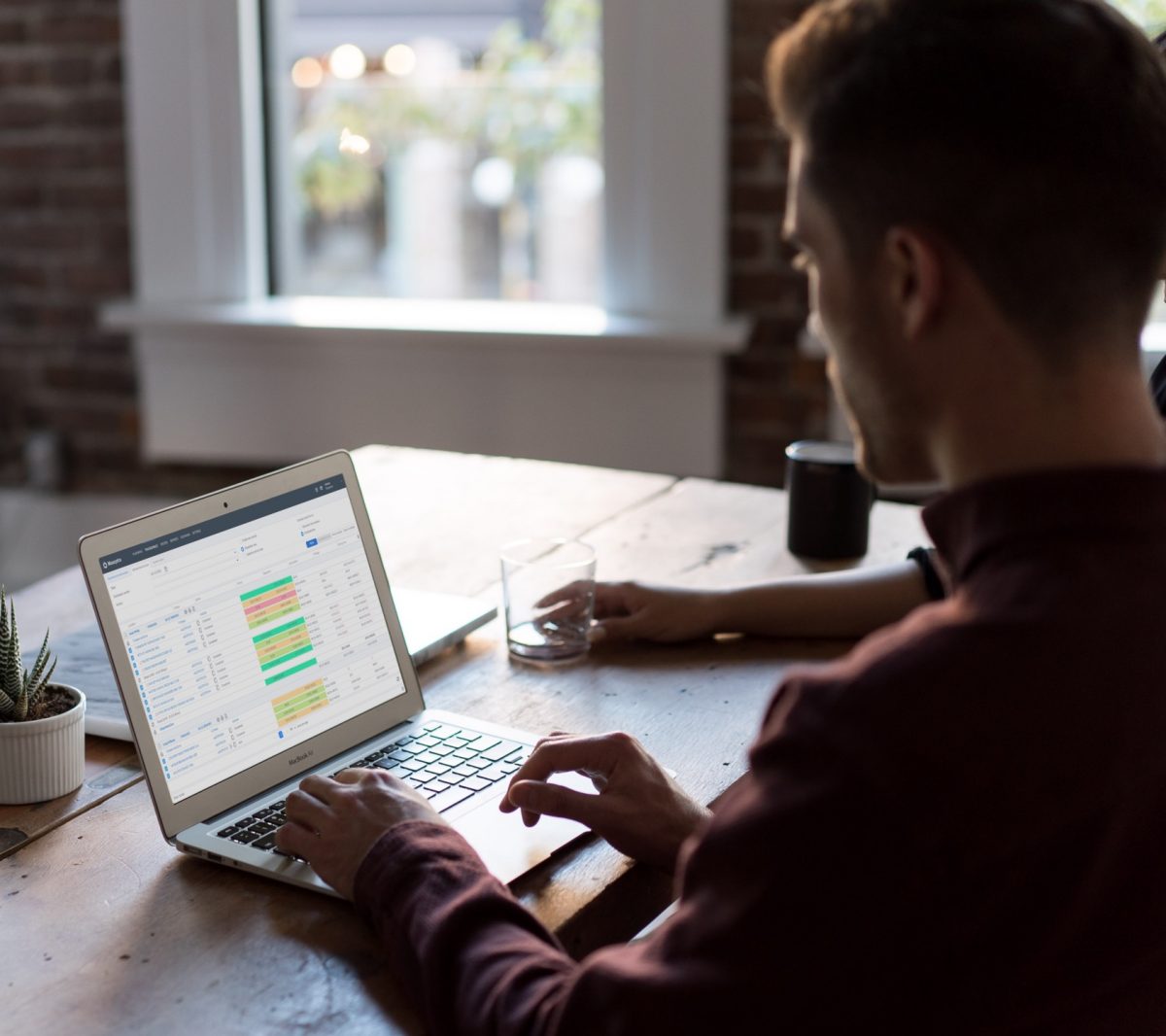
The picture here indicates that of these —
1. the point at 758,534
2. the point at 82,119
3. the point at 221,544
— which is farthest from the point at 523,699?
the point at 82,119

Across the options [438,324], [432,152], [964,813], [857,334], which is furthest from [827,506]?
[432,152]

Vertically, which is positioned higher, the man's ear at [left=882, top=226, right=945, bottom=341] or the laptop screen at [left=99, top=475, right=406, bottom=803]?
the man's ear at [left=882, top=226, right=945, bottom=341]

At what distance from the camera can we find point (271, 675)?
1.13 metres

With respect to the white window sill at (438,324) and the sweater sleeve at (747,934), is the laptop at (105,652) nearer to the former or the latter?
the sweater sleeve at (747,934)

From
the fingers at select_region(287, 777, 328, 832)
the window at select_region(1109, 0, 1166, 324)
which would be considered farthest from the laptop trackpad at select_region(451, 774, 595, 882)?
the window at select_region(1109, 0, 1166, 324)

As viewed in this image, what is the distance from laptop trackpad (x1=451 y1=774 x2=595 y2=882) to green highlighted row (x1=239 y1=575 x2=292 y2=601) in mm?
240

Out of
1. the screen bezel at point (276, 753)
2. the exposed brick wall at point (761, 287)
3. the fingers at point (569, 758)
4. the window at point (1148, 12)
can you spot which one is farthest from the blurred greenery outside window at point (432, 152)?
the fingers at point (569, 758)

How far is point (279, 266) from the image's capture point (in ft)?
10.4

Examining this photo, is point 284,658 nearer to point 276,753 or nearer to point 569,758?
point 276,753

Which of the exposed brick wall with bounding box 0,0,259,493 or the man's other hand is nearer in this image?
the man's other hand

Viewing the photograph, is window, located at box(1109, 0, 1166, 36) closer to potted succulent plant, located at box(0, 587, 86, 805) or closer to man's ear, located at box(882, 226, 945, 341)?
man's ear, located at box(882, 226, 945, 341)

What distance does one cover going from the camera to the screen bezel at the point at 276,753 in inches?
40.7

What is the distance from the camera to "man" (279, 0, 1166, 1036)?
0.68 meters

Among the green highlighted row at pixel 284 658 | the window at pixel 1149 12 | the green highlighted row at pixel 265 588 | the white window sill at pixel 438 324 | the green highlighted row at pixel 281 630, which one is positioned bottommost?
the green highlighted row at pixel 284 658
